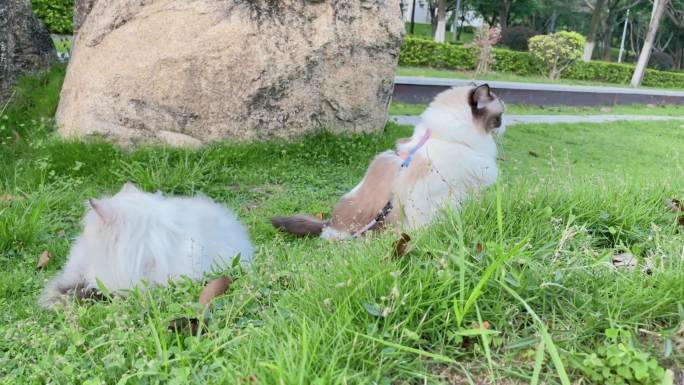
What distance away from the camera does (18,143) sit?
5203mm

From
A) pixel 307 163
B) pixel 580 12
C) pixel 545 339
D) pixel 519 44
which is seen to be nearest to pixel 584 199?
pixel 545 339

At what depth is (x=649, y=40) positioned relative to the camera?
68.6 feet

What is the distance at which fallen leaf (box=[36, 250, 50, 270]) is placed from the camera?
3.30 m

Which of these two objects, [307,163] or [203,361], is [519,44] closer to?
[307,163]

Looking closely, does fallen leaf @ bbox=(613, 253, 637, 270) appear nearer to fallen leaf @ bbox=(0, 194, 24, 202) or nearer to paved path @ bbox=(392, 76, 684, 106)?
fallen leaf @ bbox=(0, 194, 24, 202)

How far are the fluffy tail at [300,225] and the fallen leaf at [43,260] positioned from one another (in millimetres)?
1462

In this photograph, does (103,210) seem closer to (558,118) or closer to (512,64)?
(558,118)

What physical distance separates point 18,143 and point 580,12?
40833 mm

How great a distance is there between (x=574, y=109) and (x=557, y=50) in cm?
721

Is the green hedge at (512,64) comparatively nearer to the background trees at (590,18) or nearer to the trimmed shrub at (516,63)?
the trimmed shrub at (516,63)

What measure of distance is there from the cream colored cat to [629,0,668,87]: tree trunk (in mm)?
20664

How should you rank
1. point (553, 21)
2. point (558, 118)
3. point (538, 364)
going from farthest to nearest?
point (553, 21) → point (558, 118) → point (538, 364)

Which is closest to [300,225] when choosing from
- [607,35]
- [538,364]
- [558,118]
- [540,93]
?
[538,364]

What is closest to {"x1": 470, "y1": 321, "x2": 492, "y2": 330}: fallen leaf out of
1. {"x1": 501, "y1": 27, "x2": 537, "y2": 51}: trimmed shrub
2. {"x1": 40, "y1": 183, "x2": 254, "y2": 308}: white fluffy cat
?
{"x1": 40, "y1": 183, "x2": 254, "y2": 308}: white fluffy cat
